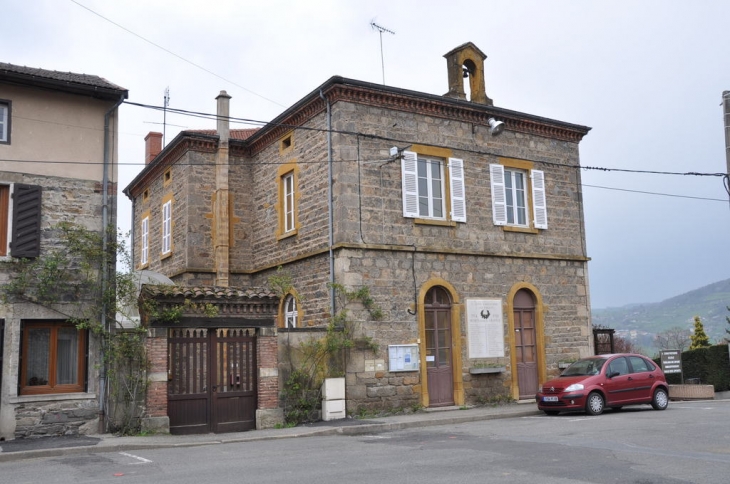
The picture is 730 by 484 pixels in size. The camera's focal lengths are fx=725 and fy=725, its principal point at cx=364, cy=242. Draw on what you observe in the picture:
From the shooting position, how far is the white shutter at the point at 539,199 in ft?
66.5

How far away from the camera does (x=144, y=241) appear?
26.3 m

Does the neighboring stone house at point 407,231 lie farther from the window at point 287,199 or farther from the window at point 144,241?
the window at point 144,241

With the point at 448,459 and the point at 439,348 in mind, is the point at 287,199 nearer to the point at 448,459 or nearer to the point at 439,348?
the point at 439,348

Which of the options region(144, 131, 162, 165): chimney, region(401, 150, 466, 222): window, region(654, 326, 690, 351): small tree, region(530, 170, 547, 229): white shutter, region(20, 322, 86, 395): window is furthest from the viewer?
region(654, 326, 690, 351): small tree

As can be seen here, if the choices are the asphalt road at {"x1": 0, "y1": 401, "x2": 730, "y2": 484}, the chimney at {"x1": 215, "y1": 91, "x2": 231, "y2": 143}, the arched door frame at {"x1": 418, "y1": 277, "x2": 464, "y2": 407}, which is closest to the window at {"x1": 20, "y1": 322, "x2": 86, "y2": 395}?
the asphalt road at {"x1": 0, "y1": 401, "x2": 730, "y2": 484}

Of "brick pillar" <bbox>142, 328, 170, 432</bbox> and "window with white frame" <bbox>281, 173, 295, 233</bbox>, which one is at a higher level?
"window with white frame" <bbox>281, 173, 295, 233</bbox>

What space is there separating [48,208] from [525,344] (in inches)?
486

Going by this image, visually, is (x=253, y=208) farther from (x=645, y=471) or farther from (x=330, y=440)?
(x=645, y=471)

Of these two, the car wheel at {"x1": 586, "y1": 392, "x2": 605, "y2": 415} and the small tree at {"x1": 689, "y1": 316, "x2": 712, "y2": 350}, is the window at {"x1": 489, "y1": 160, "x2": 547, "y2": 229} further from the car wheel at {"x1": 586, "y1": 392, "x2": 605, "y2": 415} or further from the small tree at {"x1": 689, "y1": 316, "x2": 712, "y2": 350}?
the small tree at {"x1": 689, "y1": 316, "x2": 712, "y2": 350}

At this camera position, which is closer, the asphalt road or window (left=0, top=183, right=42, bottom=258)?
the asphalt road

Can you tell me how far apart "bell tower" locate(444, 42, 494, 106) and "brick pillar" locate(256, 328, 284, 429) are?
9.07 m

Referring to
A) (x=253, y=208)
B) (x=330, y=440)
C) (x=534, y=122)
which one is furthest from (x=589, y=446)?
(x=253, y=208)

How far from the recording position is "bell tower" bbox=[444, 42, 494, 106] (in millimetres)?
20188

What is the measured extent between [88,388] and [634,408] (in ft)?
41.4
